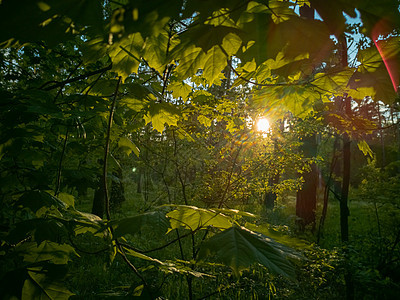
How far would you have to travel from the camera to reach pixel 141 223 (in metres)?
0.80

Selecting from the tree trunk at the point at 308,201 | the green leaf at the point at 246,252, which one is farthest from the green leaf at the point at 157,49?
the tree trunk at the point at 308,201

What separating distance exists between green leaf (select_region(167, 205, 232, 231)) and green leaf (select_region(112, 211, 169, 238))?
3.7 inches

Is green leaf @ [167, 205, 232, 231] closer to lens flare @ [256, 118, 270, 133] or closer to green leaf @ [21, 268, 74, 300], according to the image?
green leaf @ [21, 268, 74, 300]

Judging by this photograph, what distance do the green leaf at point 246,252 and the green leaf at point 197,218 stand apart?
10 centimetres

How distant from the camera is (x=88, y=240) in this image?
6227 millimetres

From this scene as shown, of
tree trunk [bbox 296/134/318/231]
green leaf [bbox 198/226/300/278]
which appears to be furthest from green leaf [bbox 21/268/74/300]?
tree trunk [bbox 296/134/318/231]

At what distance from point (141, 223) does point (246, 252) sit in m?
0.36

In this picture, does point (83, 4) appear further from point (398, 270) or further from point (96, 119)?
point (398, 270)

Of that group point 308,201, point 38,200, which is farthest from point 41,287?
point 308,201

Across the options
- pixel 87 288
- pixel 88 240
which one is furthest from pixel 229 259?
pixel 88 240

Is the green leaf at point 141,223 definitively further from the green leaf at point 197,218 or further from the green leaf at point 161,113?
the green leaf at point 161,113

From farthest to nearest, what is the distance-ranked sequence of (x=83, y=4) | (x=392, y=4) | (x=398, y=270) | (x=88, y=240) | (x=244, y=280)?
(x=88, y=240)
(x=398, y=270)
(x=244, y=280)
(x=392, y=4)
(x=83, y=4)

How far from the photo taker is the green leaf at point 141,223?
0.77m

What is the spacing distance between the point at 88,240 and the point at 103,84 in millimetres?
5933
